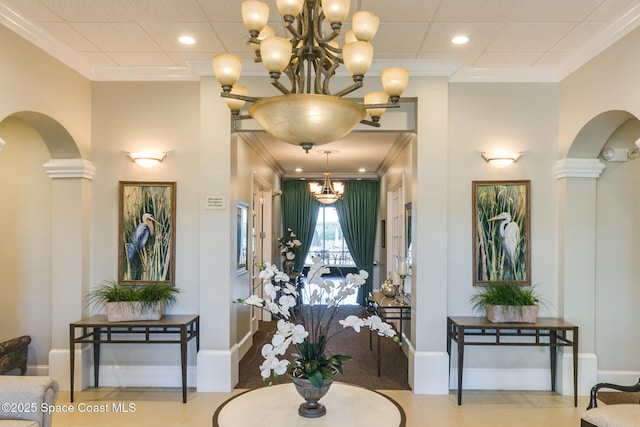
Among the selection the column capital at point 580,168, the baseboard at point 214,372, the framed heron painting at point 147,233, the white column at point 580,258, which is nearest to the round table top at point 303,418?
the baseboard at point 214,372

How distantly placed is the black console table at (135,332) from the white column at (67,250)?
16 cm

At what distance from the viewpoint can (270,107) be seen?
1776 millimetres

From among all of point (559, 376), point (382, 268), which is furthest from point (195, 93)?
point (382, 268)

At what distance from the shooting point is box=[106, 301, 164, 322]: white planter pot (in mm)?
3707

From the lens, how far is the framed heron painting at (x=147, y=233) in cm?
405

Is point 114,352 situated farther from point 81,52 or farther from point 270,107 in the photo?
point 270,107

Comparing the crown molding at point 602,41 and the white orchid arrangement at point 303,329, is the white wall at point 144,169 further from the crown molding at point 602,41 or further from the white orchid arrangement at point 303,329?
the crown molding at point 602,41

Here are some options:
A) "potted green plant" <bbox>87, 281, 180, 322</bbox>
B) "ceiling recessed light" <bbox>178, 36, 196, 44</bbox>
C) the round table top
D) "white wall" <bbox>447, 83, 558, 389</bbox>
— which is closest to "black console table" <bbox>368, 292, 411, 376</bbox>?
"white wall" <bbox>447, 83, 558, 389</bbox>

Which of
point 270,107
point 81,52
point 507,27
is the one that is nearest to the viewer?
point 270,107

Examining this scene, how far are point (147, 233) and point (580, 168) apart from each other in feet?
13.2

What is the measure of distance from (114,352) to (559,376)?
4.10 meters

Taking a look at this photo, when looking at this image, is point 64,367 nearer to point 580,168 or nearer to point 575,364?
point 575,364

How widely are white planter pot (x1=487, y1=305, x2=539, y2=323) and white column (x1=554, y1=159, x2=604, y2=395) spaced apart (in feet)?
1.52

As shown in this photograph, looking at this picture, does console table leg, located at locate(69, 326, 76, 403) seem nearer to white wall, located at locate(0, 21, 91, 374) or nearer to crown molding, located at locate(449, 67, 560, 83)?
white wall, located at locate(0, 21, 91, 374)
